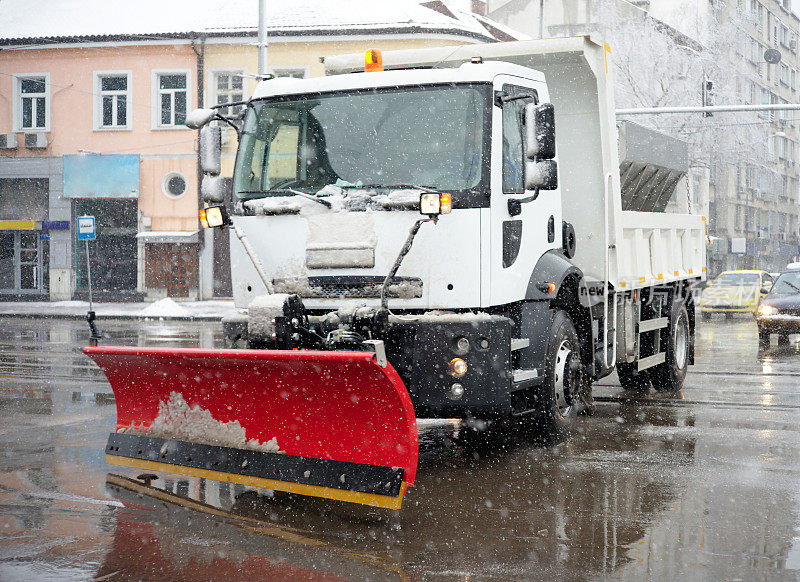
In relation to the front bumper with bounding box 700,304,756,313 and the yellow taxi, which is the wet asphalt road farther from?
the yellow taxi

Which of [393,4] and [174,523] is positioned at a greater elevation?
[393,4]

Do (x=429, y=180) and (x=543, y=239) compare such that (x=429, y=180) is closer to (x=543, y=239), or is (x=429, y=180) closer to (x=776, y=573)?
(x=543, y=239)

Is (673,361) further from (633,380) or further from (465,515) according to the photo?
(465,515)

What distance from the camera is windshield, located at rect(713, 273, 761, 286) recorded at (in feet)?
103

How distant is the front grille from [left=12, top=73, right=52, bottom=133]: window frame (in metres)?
30.8

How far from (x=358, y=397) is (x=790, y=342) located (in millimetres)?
16674

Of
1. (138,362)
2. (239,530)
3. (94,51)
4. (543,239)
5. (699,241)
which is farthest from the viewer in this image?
(94,51)

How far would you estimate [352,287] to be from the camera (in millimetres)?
7324

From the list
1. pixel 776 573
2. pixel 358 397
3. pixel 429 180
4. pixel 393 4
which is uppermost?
pixel 393 4

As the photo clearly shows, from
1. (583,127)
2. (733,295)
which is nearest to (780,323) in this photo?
(583,127)

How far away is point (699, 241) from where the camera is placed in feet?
43.6

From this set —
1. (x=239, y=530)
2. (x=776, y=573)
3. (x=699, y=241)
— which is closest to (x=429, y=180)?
(x=239, y=530)

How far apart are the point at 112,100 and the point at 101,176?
2.70m

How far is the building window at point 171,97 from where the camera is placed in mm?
34719
